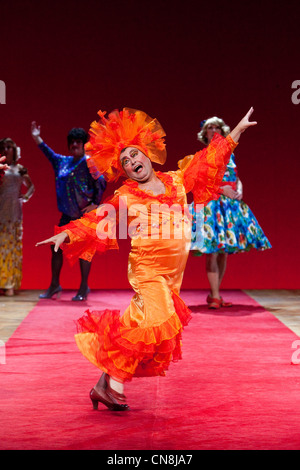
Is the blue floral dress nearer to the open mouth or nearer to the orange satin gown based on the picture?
the orange satin gown

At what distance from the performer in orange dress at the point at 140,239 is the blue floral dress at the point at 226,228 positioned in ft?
7.28

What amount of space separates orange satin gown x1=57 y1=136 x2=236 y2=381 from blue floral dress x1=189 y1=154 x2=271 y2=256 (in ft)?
7.50

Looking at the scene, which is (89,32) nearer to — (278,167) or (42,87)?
(42,87)

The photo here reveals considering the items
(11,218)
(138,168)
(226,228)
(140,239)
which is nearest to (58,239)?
(140,239)

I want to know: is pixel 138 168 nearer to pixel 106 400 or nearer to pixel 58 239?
pixel 58 239

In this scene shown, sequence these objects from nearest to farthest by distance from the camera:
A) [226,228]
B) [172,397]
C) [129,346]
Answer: [129,346], [172,397], [226,228]

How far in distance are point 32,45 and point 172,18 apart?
1.33 m

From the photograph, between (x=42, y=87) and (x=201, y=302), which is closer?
(x=201, y=302)

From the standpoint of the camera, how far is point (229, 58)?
698 centimetres

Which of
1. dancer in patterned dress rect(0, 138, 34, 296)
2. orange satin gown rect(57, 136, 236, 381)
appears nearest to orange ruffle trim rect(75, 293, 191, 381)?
orange satin gown rect(57, 136, 236, 381)

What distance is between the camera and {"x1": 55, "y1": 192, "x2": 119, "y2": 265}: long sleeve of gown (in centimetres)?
271

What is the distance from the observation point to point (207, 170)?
3014mm

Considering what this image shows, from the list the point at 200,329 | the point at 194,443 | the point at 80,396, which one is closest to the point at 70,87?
the point at 200,329

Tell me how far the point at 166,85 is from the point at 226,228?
220cm
